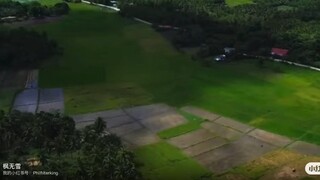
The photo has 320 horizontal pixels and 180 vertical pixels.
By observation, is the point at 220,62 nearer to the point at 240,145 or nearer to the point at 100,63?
the point at 100,63

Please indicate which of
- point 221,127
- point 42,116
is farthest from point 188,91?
point 42,116

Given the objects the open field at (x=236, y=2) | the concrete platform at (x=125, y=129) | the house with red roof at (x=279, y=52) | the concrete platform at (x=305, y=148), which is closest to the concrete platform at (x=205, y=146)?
the concrete platform at (x=305, y=148)

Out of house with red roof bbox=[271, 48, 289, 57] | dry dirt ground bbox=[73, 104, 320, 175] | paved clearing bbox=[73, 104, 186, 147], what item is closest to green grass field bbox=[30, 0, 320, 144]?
dry dirt ground bbox=[73, 104, 320, 175]

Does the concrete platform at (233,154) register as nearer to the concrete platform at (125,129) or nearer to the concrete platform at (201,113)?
the concrete platform at (201,113)

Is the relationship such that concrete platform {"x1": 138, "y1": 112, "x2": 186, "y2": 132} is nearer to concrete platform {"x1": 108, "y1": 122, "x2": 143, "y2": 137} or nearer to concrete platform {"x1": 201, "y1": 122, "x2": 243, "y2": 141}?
concrete platform {"x1": 108, "y1": 122, "x2": 143, "y2": 137}

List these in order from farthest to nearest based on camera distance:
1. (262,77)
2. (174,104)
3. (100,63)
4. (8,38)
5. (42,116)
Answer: (8,38) < (100,63) < (262,77) < (174,104) < (42,116)

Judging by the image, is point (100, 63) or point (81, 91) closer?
point (81, 91)

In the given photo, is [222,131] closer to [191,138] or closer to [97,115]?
Answer: [191,138]
